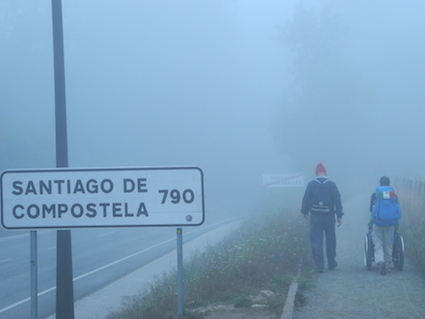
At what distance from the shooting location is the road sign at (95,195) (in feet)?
21.9

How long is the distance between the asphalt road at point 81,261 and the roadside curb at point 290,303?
398cm

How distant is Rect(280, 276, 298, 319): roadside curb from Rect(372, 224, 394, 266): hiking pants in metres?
2.17

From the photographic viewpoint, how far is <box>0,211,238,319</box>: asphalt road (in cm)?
1147

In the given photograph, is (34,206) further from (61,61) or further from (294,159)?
(294,159)

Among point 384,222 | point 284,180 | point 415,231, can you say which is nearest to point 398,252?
point 384,222

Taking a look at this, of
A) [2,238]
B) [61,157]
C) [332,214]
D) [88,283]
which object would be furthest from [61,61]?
[2,238]

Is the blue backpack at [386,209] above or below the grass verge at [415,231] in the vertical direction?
above

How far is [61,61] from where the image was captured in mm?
7824

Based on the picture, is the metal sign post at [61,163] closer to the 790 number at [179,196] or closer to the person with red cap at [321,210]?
the 790 number at [179,196]

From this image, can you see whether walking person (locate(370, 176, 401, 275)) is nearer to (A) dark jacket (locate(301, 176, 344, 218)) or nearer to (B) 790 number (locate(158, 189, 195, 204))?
(A) dark jacket (locate(301, 176, 344, 218))

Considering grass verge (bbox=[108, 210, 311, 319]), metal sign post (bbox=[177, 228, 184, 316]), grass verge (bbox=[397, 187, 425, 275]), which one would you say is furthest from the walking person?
metal sign post (bbox=[177, 228, 184, 316])

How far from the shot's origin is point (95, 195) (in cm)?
675

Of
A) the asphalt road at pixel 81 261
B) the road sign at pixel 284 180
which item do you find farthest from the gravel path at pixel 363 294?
the road sign at pixel 284 180

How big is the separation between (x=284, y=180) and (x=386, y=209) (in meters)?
17.4
